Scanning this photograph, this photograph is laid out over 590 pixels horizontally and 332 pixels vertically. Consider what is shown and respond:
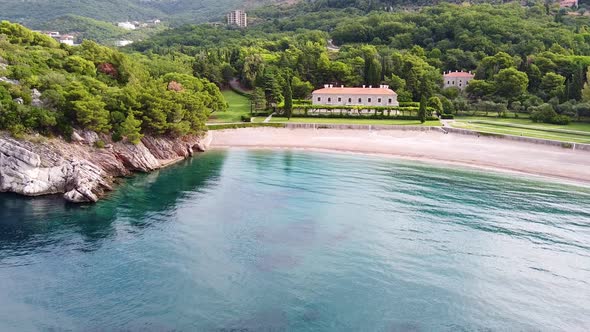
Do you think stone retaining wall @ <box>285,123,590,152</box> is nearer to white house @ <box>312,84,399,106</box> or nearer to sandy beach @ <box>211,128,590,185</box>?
sandy beach @ <box>211,128,590,185</box>

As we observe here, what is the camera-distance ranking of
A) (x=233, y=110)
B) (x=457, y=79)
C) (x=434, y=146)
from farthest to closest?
1. (x=457, y=79)
2. (x=233, y=110)
3. (x=434, y=146)

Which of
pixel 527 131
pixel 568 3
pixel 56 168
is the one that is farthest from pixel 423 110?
pixel 568 3

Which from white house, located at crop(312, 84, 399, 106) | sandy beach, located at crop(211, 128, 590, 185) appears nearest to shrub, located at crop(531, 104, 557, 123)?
sandy beach, located at crop(211, 128, 590, 185)

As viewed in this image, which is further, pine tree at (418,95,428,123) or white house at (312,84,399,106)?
white house at (312,84,399,106)

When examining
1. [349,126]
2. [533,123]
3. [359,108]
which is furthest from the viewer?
[359,108]

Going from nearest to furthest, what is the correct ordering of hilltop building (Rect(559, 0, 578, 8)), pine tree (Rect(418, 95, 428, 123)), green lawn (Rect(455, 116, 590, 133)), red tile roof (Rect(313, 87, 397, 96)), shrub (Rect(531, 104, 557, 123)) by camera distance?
1. green lawn (Rect(455, 116, 590, 133))
2. pine tree (Rect(418, 95, 428, 123))
3. shrub (Rect(531, 104, 557, 123))
4. red tile roof (Rect(313, 87, 397, 96))
5. hilltop building (Rect(559, 0, 578, 8))

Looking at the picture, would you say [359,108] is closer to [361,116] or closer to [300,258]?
[361,116]
